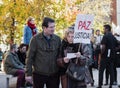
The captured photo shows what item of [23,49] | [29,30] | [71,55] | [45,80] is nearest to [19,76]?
[23,49]

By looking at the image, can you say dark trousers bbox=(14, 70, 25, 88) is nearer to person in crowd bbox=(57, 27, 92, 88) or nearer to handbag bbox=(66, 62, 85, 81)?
person in crowd bbox=(57, 27, 92, 88)

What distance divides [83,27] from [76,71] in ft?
2.70

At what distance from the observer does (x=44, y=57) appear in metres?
7.54

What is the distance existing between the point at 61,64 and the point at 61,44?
1.22ft

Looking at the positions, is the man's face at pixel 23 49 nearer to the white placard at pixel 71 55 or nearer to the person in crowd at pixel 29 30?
the person in crowd at pixel 29 30

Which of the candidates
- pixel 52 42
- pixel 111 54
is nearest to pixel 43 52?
pixel 52 42

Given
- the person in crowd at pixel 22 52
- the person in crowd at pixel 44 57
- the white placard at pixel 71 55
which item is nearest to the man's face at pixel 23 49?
the person in crowd at pixel 22 52

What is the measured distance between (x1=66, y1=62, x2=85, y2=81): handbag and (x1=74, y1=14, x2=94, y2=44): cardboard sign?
17.7 inches

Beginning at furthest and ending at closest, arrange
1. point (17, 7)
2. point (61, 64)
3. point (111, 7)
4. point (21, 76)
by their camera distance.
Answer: point (111, 7) < point (17, 7) < point (21, 76) < point (61, 64)

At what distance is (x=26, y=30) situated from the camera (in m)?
12.8

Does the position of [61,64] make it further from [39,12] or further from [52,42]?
[39,12]

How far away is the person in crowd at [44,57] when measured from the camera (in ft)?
24.7

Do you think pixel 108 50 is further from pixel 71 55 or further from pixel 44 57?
pixel 71 55

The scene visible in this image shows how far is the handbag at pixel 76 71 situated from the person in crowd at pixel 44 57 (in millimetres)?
321
